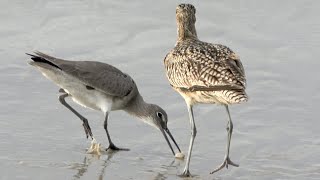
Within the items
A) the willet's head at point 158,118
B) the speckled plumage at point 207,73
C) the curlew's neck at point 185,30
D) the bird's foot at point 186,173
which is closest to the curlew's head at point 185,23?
the curlew's neck at point 185,30

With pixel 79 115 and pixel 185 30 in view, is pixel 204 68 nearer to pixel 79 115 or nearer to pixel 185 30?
pixel 185 30

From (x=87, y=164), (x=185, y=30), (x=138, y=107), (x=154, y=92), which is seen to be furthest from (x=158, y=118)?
(x=87, y=164)

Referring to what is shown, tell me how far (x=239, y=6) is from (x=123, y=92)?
3.60 meters

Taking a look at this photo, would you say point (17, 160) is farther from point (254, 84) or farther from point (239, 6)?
point (239, 6)

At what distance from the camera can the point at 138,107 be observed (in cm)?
1006

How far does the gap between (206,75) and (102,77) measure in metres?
1.96

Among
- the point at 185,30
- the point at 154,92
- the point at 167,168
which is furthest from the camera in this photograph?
the point at 154,92

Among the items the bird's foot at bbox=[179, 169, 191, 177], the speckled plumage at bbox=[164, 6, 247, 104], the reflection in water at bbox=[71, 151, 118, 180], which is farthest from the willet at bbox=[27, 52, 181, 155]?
the bird's foot at bbox=[179, 169, 191, 177]

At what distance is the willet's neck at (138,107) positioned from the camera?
10.0 m

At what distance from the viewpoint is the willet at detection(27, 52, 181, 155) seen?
32.6 ft

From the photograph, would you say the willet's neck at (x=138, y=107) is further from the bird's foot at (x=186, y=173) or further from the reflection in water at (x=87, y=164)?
the bird's foot at (x=186, y=173)

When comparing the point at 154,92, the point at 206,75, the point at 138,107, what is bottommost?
the point at 154,92

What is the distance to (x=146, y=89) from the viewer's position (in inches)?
435

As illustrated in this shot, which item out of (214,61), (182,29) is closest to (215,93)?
(214,61)
